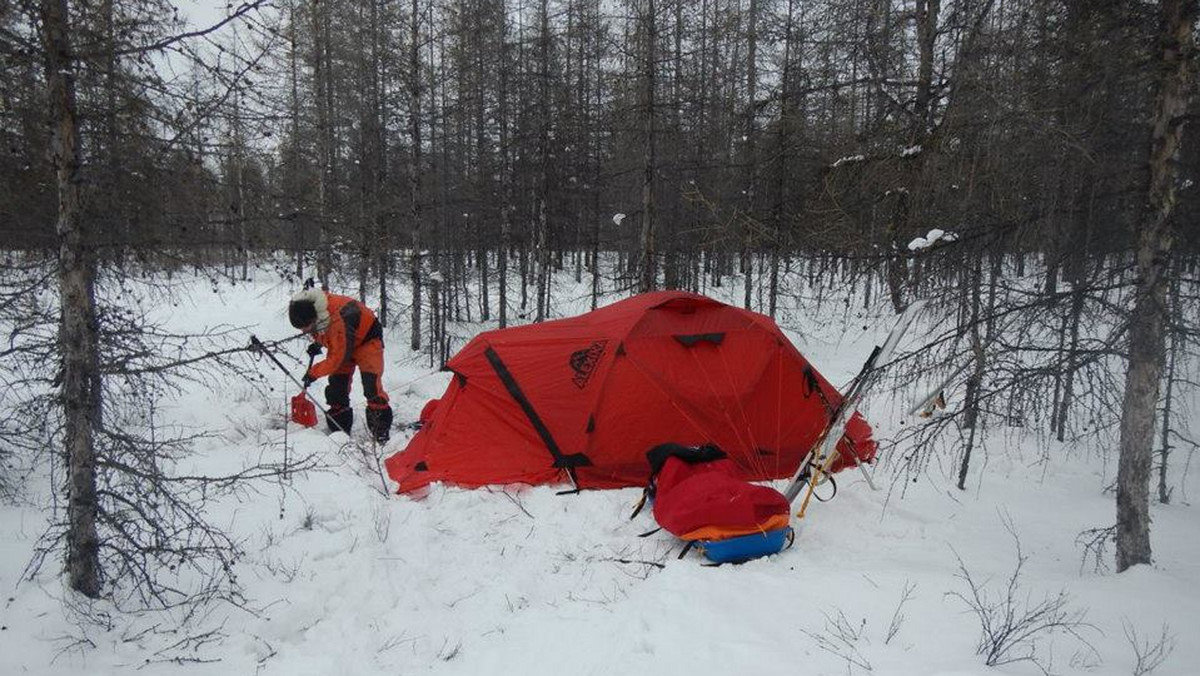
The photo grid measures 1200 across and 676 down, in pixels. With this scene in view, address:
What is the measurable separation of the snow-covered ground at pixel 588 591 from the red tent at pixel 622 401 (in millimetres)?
448

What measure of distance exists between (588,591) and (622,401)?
8.29 feet

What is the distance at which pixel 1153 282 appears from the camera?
427cm

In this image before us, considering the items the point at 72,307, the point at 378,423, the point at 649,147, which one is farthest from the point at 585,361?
the point at 649,147

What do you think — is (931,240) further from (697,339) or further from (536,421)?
(536,421)

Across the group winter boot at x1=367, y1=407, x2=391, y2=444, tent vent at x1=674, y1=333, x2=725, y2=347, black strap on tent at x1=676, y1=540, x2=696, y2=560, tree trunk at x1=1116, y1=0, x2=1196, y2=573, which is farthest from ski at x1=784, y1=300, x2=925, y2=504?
winter boot at x1=367, y1=407, x2=391, y2=444

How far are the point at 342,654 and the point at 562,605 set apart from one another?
143cm

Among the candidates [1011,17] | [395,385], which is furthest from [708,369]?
[395,385]

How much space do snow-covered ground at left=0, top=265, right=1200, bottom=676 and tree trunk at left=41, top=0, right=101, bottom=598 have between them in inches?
18.8

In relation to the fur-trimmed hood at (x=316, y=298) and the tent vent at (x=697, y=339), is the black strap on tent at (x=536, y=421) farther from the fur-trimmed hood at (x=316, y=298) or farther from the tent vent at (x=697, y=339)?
the fur-trimmed hood at (x=316, y=298)

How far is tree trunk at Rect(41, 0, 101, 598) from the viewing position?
3664 mm

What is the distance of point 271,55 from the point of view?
395 centimetres

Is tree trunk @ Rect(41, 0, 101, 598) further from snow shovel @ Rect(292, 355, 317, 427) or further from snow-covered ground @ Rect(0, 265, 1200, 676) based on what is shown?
snow shovel @ Rect(292, 355, 317, 427)

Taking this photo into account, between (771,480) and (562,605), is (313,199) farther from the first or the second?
(771,480)

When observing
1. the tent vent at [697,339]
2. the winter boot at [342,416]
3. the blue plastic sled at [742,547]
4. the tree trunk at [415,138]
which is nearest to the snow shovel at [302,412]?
the winter boot at [342,416]
